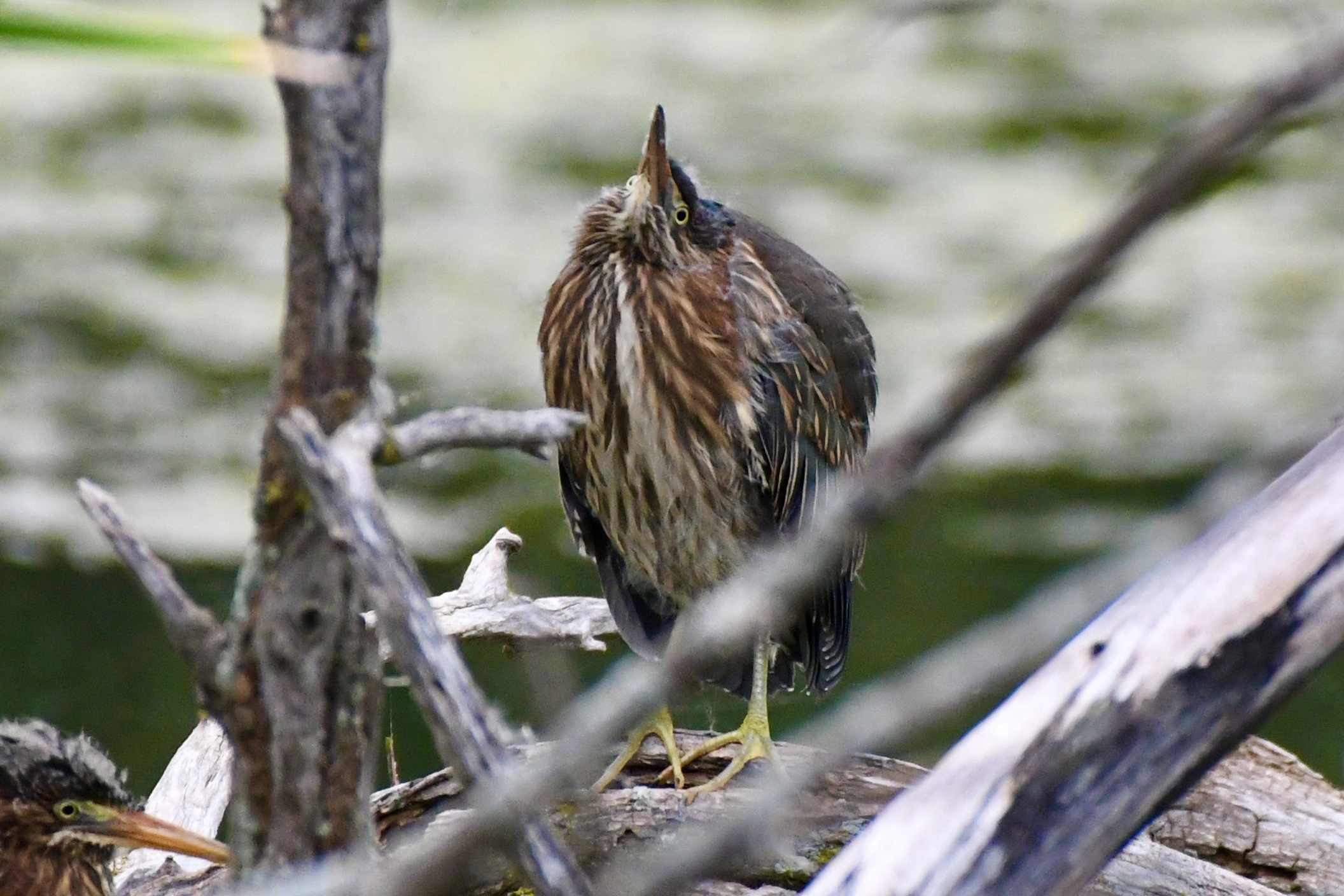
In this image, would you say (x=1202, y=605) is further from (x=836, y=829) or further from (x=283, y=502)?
(x=836, y=829)

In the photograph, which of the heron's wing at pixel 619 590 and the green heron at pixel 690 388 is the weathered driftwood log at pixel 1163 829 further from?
the heron's wing at pixel 619 590

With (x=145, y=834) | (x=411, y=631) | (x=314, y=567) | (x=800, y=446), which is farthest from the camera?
(x=800, y=446)

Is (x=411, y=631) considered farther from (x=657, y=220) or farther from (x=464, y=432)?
(x=657, y=220)

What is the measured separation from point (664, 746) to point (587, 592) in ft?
7.05

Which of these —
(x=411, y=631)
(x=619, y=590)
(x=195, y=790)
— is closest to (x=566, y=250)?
(x=619, y=590)

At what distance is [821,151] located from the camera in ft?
21.5

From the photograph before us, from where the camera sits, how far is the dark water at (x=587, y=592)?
4.29m

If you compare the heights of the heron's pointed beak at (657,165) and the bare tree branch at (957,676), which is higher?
the heron's pointed beak at (657,165)

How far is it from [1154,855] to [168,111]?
5.36 meters

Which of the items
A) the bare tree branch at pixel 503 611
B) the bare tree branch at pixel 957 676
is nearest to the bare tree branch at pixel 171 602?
the bare tree branch at pixel 957 676

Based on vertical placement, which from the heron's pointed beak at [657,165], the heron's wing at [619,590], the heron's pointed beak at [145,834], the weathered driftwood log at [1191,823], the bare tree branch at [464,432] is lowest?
the weathered driftwood log at [1191,823]

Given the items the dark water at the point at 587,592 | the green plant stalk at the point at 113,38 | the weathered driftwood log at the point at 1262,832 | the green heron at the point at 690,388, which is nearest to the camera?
the green plant stalk at the point at 113,38

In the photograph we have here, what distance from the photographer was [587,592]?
4.77 meters

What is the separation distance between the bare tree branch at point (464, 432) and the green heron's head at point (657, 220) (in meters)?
1.25
